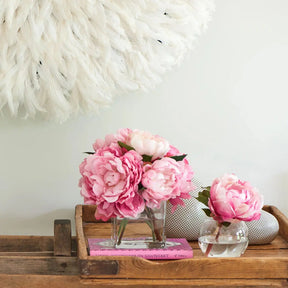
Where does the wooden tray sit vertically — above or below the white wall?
below

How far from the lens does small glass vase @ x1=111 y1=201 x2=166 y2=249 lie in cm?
116

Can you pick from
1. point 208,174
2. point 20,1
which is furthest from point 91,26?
point 208,174

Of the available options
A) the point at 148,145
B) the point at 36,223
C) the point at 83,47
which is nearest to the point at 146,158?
the point at 148,145

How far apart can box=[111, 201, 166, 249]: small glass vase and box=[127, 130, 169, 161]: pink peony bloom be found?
100mm

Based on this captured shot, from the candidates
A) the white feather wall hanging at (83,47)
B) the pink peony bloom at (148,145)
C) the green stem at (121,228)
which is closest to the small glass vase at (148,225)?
the green stem at (121,228)

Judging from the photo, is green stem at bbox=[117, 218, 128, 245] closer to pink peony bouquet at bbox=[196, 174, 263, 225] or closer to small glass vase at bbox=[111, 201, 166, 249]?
small glass vase at bbox=[111, 201, 166, 249]

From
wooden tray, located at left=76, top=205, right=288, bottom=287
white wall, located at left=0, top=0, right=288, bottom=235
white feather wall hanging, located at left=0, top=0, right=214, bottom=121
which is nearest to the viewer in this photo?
wooden tray, located at left=76, top=205, right=288, bottom=287

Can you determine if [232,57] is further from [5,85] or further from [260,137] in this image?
[5,85]

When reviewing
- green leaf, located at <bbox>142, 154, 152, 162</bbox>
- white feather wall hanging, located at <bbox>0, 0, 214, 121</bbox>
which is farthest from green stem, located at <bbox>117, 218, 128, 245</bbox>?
white feather wall hanging, located at <bbox>0, 0, 214, 121</bbox>

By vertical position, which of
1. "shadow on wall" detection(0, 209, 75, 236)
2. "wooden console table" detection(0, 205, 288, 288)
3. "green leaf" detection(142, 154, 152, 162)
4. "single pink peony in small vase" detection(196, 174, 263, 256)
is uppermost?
"green leaf" detection(142, 154, 152, 162)

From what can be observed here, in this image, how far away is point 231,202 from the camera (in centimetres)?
112

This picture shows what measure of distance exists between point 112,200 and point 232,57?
578mm

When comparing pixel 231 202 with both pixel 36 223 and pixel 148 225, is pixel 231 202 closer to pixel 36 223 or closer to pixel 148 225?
pixel 148 225

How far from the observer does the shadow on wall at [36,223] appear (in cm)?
150
